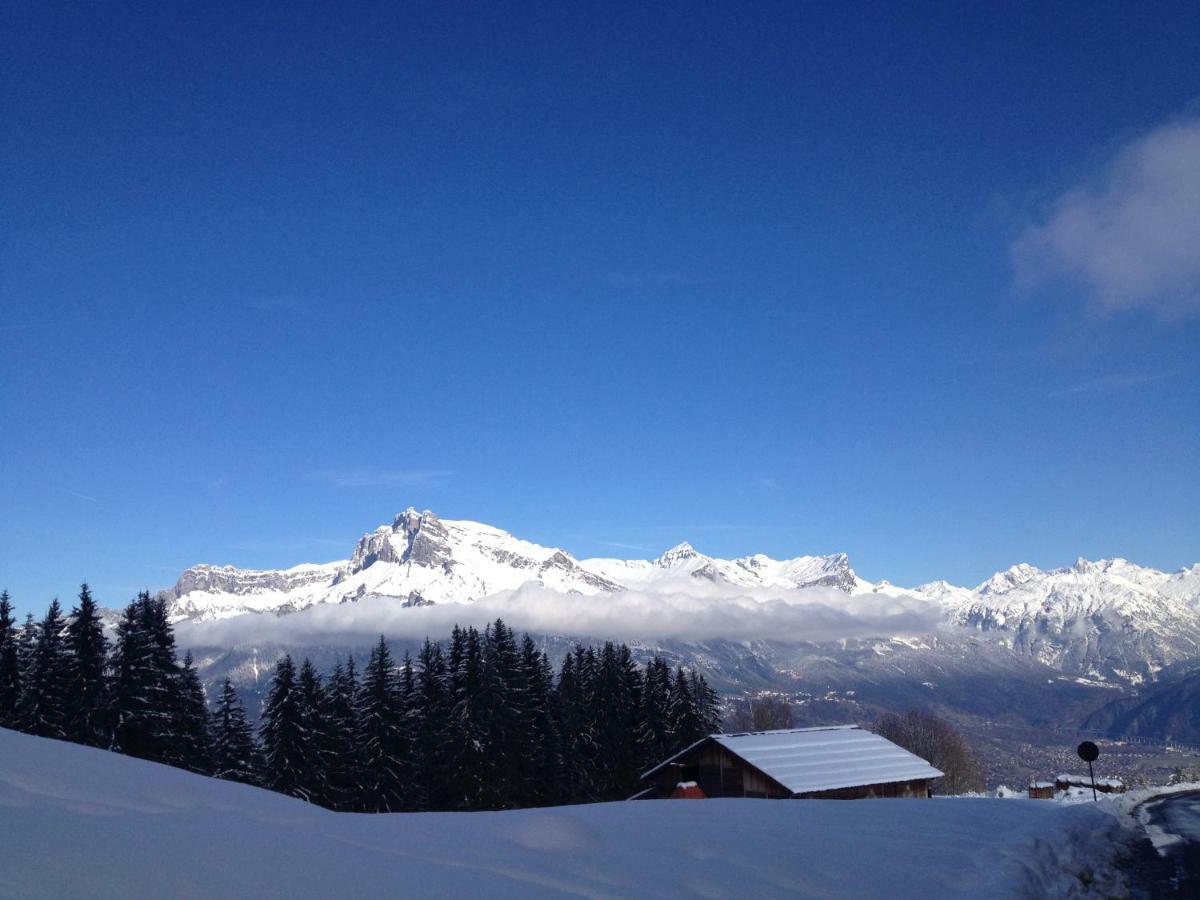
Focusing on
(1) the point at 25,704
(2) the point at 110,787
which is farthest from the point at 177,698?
(2) the point at 110,787

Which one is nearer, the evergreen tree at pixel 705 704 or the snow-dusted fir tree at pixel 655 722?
the snow-dusted fir tree at pixel 655 722

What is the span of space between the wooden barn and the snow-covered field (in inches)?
1166

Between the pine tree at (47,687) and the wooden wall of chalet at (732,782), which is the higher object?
the pine tree at (47,687)

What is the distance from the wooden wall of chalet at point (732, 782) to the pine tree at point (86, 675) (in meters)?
34.6

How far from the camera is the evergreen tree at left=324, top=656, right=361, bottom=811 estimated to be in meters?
55.7

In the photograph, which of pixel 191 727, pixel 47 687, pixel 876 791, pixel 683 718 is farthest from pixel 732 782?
pixel 47 687

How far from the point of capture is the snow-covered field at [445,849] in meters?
7.58

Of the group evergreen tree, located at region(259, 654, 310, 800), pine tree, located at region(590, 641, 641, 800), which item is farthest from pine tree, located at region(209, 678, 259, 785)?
pine tree, located at region(590, 641, 641, 800)

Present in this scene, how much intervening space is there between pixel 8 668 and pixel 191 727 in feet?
37.1

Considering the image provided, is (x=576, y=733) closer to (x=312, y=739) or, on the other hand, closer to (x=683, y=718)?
(x=683, y=718)

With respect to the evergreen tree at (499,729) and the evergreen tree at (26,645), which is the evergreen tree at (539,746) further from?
the evergreen tree at (26,645)

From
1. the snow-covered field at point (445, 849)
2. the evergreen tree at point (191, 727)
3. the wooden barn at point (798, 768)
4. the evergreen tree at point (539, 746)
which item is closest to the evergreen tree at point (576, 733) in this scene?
the evergreen tree at point (539, 746)

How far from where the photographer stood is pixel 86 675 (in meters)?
48.6

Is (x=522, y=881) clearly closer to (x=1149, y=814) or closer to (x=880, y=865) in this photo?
(x=880, y=865)
